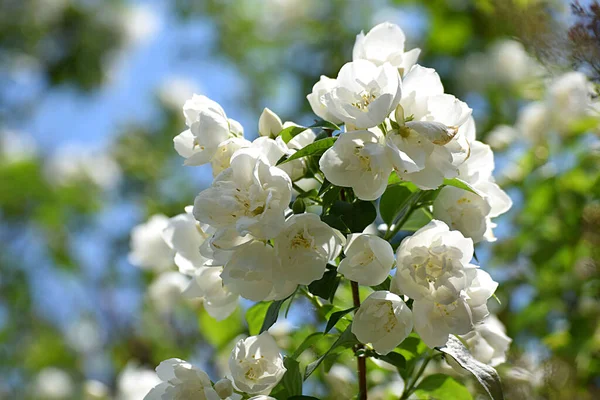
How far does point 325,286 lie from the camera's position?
1.04m

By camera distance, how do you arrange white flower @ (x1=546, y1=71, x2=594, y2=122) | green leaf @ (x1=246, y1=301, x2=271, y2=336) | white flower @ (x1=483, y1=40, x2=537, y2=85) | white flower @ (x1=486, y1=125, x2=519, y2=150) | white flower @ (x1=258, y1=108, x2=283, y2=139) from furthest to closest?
white flower @ (x1=483, y1=40, x2=537, y2=85) → white flower @ (x1=486, y1=125, x2=519, y2=150) → white flower @ (x1=546, y1=71, x2=594, y2=122) → green leaf @ (x1=246, y1=301, x2=271, y2=336) → white flower @ (x1=258, y1=108, x2=283, y2=139)

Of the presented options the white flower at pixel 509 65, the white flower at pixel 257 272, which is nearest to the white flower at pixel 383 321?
the white flower at pixel 257 272

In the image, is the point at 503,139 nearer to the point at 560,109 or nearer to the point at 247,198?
the point at 560,109

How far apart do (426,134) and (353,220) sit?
16cm

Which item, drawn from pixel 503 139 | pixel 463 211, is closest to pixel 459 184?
pixel 463 211

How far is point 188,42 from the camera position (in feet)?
18.5

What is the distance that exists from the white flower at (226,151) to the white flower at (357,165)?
0.15 meters

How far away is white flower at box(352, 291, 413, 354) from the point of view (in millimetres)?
→ 977

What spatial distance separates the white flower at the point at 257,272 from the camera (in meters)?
0.97

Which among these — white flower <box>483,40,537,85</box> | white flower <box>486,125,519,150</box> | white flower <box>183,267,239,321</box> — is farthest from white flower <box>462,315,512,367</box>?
white flower <box>483,40,537,85</box>

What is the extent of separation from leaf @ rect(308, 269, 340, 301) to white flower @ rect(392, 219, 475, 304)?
0.09 m

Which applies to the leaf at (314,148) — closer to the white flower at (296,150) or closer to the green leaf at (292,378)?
the white flower at (296,150)

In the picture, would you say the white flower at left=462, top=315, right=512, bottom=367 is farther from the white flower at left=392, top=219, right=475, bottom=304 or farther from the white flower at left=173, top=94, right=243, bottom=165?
the white flower at left=173, top=94, right=243, bottom=165

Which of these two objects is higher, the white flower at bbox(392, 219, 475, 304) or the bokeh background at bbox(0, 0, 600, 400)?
the white flower at bbox(392, 219, 475, 304)
